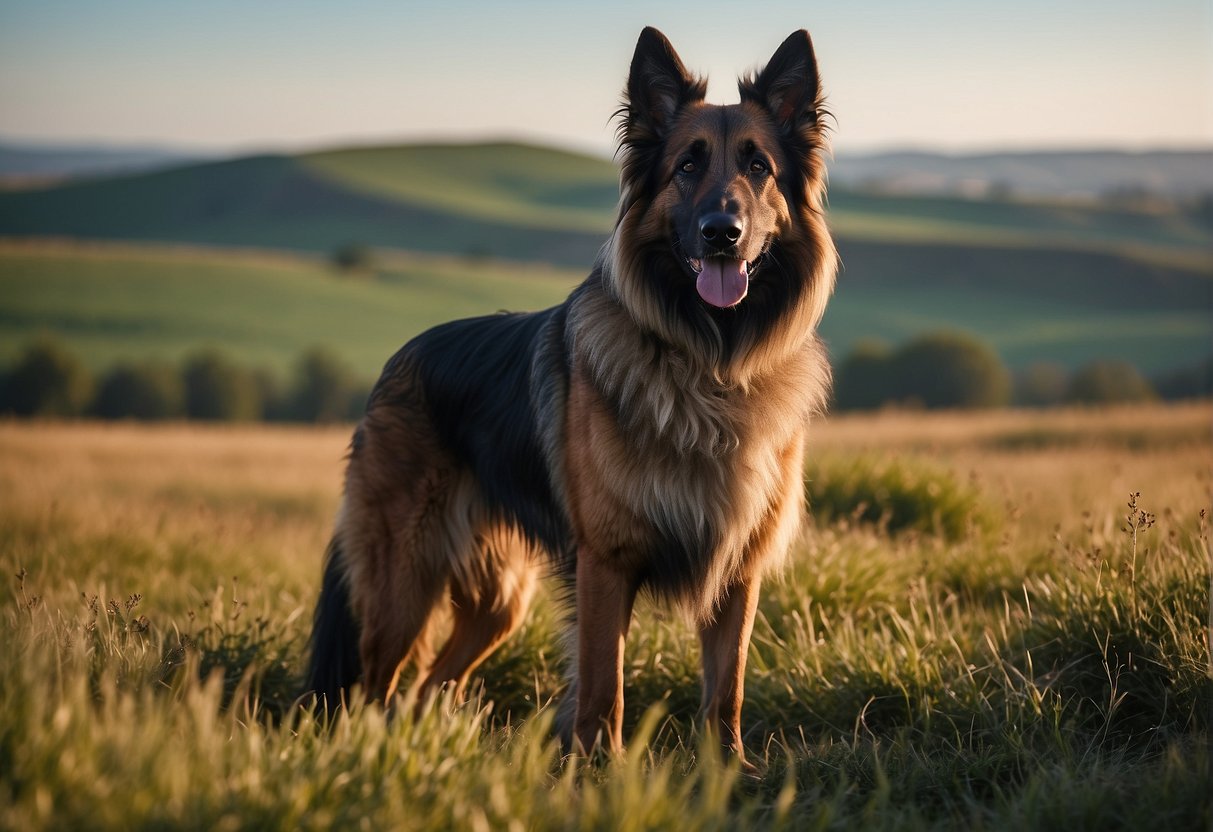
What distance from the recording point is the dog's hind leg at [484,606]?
493 centimetres

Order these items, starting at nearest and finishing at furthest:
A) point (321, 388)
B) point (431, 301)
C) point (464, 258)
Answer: point (321, 388), point (431, 301), point (464, 258)

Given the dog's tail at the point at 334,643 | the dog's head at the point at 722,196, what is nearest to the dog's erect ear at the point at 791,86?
the dog's head at the point at 722,196

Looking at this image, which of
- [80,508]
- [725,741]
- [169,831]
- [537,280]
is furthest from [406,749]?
[537,280]

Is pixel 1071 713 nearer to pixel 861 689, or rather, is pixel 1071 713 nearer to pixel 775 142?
pixel 861 689

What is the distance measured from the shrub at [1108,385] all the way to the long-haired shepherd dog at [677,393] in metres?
41.4

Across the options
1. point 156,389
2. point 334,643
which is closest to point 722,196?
point 334,643

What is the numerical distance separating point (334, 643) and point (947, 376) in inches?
1639

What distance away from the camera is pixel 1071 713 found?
4.14 metres

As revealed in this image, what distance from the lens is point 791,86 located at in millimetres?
4242

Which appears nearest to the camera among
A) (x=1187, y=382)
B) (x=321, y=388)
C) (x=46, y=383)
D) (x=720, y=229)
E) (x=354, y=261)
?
(x=720, y=229)

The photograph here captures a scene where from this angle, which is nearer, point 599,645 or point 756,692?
point 599,645

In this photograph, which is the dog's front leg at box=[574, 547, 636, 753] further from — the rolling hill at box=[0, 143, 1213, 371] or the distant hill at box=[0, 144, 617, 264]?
the distant hill at box=[0, 144, 617, 264]

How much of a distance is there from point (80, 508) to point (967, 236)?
89.3 m

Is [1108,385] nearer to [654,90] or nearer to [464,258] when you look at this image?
[654,90]
